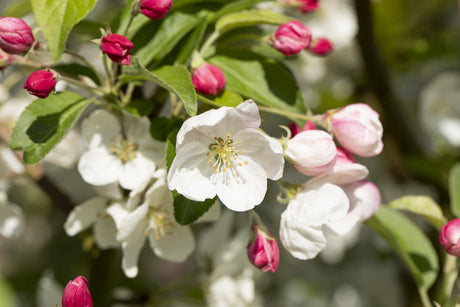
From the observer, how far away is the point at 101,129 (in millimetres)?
1021

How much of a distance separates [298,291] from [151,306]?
819 millimetres

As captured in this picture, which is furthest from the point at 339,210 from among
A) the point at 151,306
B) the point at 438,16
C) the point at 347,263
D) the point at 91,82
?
the point at 438,16

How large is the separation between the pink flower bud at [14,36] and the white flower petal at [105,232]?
0.38 meters

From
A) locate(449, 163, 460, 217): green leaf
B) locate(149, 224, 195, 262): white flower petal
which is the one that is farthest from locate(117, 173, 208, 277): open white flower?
locate(449, 163, 460, 217): green leaf

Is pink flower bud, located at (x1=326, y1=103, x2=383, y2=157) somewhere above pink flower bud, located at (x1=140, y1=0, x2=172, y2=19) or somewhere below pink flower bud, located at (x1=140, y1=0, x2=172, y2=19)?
below

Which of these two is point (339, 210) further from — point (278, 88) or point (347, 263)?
point (347, 263)

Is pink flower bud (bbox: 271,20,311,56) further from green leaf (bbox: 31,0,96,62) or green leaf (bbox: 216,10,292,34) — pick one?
green leaf (bbox: 31,0,96,62)

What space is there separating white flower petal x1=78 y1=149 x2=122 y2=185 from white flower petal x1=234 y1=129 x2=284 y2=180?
0.81 feet

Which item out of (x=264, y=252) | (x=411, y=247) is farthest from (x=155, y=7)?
(x=411, y=247)

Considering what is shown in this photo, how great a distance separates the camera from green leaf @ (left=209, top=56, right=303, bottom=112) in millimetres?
983

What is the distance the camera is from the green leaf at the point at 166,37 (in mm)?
997

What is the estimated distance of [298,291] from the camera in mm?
2016

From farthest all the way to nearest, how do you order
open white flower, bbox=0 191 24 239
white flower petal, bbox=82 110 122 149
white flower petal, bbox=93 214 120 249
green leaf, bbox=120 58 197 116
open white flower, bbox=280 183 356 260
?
open white flower, bbox=0 191 24 239
white flower petal, bbox=93 214 120 249
white flower petal, bbox=82 110 122 149
open white flower, bbox=280 183 356 260
green leaf, bbox=120 58 197 116

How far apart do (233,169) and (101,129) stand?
0.86 feet
